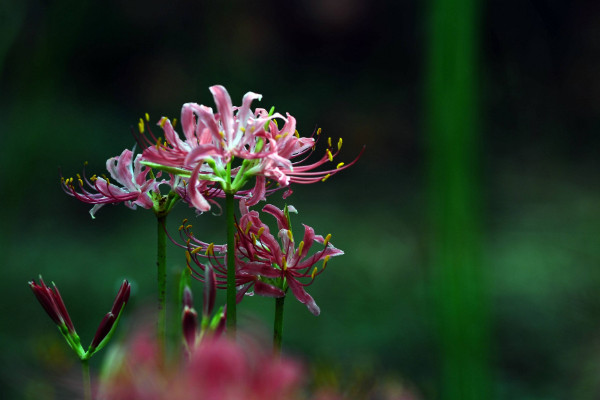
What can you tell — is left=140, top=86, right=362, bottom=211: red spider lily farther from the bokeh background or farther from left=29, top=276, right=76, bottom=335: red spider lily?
the bokeh background

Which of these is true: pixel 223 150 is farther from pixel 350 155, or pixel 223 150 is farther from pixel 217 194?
pixel 350 155

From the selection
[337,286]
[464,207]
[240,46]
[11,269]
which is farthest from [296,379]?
[240,46]

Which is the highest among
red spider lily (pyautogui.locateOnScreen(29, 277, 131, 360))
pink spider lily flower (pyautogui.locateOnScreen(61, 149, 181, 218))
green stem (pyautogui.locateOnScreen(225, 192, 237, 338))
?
pink spider lily flower (pyautogui.locateOnScreen(61, 149, 181, 218))

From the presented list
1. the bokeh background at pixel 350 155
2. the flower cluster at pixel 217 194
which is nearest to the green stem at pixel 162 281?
the flower cluster at pixel 217 194

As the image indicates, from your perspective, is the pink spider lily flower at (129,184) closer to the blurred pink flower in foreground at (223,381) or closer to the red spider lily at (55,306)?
the red spider lily at (55,306)

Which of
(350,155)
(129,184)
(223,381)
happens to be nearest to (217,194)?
(129,184)

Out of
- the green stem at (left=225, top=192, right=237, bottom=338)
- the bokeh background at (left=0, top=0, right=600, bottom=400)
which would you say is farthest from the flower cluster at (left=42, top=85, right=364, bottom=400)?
the bokeh background at (left=0, top=0, right=600, bottom=400)

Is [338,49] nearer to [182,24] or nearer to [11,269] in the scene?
[182,24]

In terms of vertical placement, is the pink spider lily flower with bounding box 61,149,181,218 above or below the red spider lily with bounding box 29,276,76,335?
above

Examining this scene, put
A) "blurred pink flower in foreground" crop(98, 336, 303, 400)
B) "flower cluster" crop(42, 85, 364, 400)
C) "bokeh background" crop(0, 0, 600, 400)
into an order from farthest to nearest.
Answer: "bokeh background" crop(0, 0, 600, 400) < "flower cluster" crop(42, 85, 364, 400) < "blurred pink flower in foreground" crop(98, 336, 303, 400)
